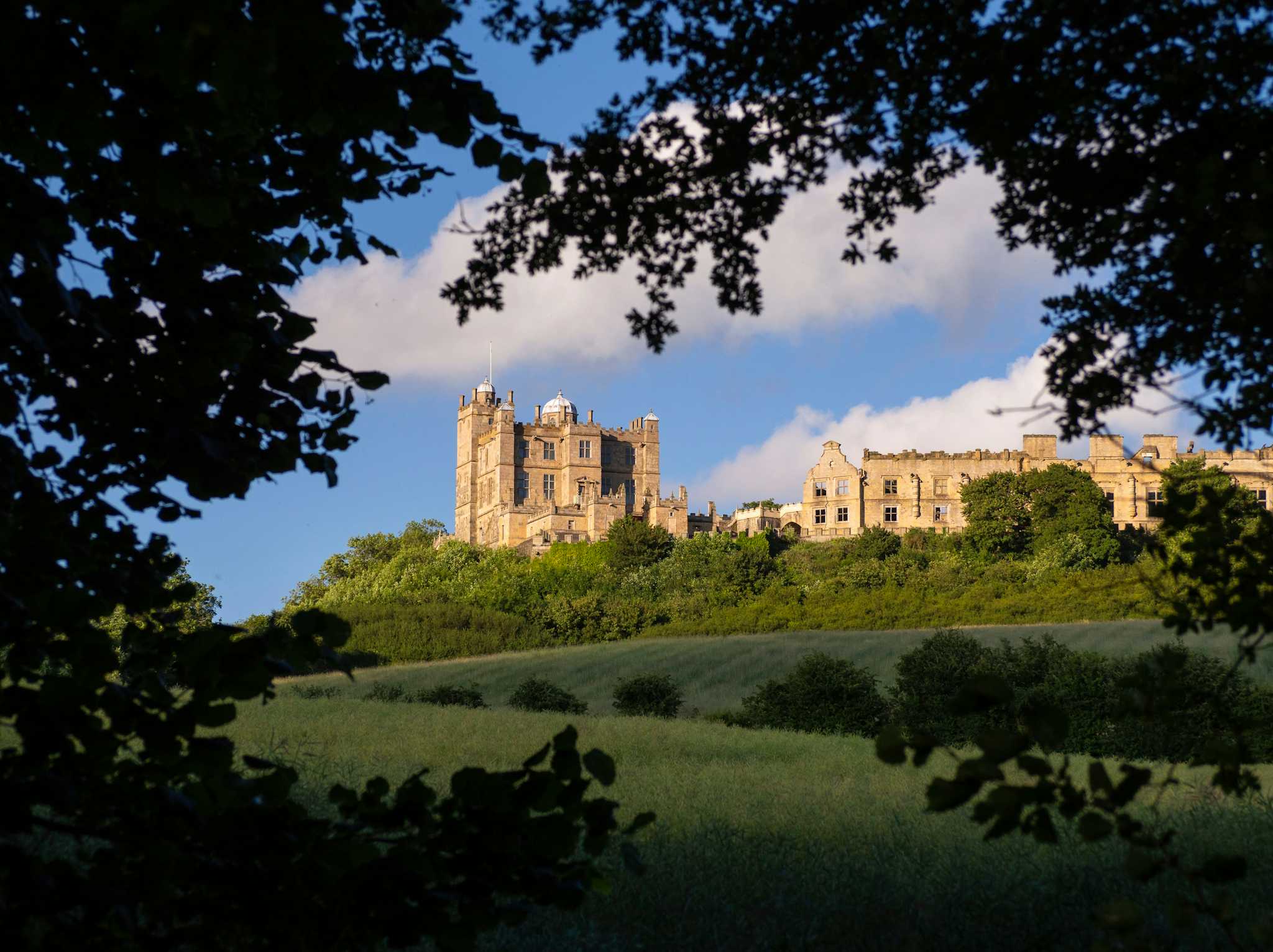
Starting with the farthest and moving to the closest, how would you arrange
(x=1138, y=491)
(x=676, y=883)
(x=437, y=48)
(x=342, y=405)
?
(x=1138, y=491), (x=676, y=883), (x=342, y=405), (x=437, y=48)

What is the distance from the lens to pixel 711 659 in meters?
38.2

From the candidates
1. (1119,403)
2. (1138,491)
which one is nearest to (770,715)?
(1119,403)

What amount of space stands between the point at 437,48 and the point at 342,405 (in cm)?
128

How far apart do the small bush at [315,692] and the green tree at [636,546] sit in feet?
119

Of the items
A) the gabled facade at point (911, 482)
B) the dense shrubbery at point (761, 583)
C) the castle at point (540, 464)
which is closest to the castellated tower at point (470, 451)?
the castle at point (540, 464)

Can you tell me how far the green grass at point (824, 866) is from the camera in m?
5.75

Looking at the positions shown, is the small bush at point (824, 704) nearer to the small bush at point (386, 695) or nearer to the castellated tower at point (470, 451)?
the small bush at point (386, 695)

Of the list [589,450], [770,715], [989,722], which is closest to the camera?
[989,722]

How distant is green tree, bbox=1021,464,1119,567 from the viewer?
60.2m

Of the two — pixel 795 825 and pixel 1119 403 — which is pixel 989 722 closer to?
pixel 795 825

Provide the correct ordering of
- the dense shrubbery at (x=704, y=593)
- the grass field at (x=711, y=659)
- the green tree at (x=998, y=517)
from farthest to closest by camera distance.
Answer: the green tree at (x=998, y=517), the dense shrubbery at (x=704, y=593), the grass field at (x=711, y=659)

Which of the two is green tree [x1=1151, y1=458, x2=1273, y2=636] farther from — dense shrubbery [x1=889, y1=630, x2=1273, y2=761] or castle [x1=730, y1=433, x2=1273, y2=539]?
castle [x1=730, y1=433, x2=1273, y2=539]

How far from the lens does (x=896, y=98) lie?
15.9 feet

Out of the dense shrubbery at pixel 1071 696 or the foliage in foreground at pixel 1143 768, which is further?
the dense shrubbery at pixel 1071 696
